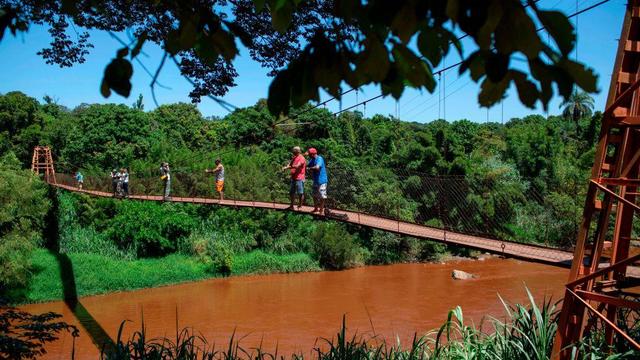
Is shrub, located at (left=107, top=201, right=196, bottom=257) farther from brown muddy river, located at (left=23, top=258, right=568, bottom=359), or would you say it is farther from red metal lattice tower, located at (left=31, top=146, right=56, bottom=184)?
red metal lattice tower, located at (left=31, top=146, right=56, bottom=184)

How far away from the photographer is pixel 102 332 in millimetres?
10555

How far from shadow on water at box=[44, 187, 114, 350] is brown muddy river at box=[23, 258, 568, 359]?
0.47ft

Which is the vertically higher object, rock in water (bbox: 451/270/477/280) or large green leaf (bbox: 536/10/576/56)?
large green leaf (bbox: 536/10/576/56)

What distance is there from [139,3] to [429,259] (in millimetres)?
15186

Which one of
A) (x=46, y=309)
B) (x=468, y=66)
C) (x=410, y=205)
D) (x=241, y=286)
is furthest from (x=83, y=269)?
(x=468, y=66)

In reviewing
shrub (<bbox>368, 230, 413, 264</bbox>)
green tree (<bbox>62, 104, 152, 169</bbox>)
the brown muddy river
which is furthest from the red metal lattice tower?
shrub (<bbox>368, 230, 413, 264</bbox>)

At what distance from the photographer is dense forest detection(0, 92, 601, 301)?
14.4 meters

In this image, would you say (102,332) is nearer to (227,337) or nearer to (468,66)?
(227,337)

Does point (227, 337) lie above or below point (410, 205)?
below

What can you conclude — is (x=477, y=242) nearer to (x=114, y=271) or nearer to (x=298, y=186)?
(x=298, y=186)

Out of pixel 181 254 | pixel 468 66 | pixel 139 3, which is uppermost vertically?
pixel 139 3

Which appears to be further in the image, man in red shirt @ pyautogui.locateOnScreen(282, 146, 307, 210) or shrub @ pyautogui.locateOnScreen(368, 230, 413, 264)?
shrub @ pyautogui.locateOnScreen(368, 230, 413, 264)

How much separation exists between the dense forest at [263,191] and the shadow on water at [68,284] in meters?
0.09

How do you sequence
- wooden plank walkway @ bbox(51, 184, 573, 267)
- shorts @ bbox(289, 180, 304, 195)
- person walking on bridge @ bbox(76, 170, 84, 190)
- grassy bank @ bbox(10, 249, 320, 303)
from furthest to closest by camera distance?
person walking on bridge @ bbox(76, 170, 84, 190) < grassy bank @ bbox(10, 249, 320, 303) < shorts @ bbox(289, 180, 304, 195) < wooden plank walkway @ bbox(51, 184, 573, 267)
